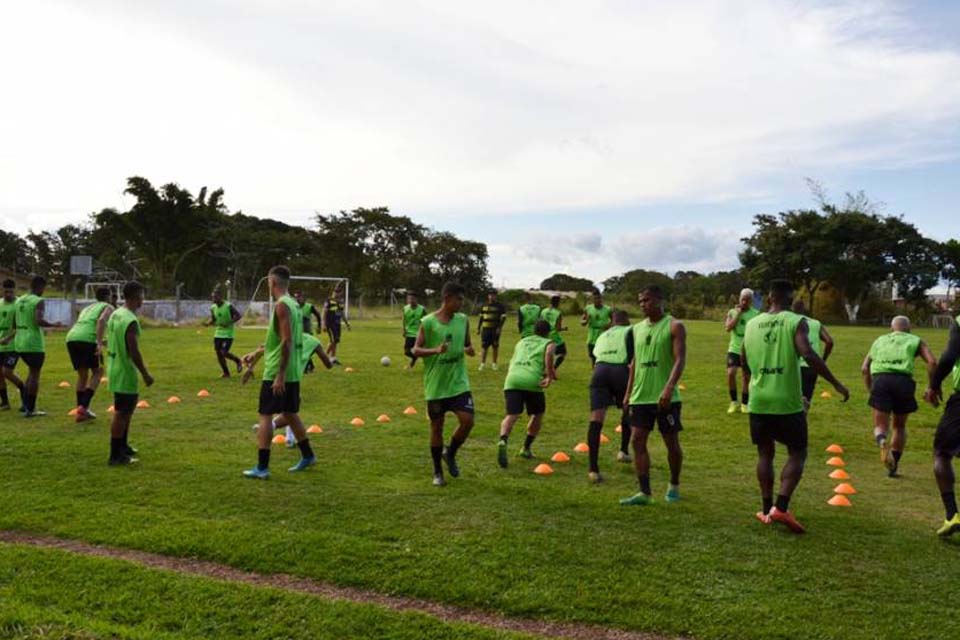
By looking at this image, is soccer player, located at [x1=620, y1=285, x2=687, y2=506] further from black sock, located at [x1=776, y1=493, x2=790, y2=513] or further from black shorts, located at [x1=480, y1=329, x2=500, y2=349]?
black shorts, located at [x1=480, y1=329, x2=500, y2=349]

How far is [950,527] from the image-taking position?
20.4 feet

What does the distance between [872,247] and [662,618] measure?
61.1 metres

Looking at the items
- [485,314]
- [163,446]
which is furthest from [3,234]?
[163,446]

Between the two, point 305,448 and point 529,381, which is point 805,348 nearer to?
point 529,381

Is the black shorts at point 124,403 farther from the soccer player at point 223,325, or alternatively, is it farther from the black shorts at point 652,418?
the soccer player at point 223,325

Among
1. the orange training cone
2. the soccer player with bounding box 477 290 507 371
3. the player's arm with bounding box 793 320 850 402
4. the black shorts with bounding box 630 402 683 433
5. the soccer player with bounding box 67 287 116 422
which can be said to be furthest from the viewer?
the soccer player with bounding box 477 290 507 371

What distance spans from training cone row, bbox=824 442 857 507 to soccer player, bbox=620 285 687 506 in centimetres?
159

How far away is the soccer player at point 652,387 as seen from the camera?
22.8 ft

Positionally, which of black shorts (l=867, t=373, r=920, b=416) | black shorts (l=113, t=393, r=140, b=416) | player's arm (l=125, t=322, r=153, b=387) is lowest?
black shorts (l=113, t=393, r=140, b=416)

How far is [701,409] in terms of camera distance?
13.3m

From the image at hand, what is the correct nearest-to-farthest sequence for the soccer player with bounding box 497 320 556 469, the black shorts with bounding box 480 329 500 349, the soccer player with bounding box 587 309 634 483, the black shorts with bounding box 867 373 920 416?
1. the soccer player with bounding box 587 309 634 483
2. the black shorts with bounding box 867 373 920 416
3. the soccer player with bounding box 497 320 556 469
4. the black shorts with bounding box 480 329 500 349

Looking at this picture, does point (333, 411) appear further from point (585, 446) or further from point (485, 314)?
point (485, 314)

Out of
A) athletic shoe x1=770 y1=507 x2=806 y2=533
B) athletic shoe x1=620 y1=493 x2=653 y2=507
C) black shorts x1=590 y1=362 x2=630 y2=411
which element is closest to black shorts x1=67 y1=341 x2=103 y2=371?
black shorts x1=590 y1=362 x2=630 y2=411

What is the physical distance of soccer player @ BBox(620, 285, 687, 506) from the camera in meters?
6.96
